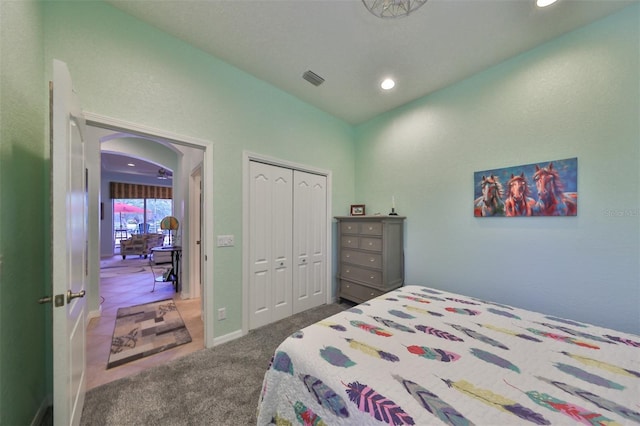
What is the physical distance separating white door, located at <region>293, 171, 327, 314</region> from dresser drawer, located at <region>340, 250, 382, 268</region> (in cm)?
33

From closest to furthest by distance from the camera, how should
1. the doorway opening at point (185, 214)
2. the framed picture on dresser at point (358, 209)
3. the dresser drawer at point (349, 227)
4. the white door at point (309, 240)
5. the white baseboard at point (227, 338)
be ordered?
the doorway opening at point (185, 214) → the white baseboard at point (227, 338) → the white door at point (309, 240) → the dresser drawer at point (349, 227) → the framed picture on dresser at point (358, 209)

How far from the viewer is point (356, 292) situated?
319 centimetres

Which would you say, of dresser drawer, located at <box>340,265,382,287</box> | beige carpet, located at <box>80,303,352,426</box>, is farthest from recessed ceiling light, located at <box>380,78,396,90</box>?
beige carpet, located at <box>80,303,352,426</box>

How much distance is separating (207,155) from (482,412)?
2607 millimetres

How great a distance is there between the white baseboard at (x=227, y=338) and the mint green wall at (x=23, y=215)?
1127 mm

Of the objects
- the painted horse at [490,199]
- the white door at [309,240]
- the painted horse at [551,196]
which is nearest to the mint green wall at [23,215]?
the white door at [309,240]

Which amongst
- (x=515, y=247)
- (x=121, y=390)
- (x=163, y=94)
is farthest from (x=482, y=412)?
(x=163, y=94)

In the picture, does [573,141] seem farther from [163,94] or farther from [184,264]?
[184,264]

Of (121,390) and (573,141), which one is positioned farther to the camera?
(573,141)

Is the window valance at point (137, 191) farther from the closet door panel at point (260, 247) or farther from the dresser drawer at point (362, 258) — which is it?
the dresser drawer at point (362, 258)

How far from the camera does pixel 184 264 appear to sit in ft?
12.5

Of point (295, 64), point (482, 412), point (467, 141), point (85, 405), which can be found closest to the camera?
point (482, 412)

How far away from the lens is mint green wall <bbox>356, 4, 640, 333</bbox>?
177cm

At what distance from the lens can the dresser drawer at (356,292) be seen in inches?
117
